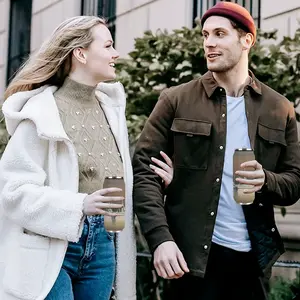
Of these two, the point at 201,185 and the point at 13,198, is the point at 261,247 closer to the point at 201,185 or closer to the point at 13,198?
the point at 201,185

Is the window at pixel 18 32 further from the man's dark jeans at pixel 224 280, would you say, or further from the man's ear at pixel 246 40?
the man's dark jeans at pixel 224 280

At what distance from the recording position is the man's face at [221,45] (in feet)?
12.9

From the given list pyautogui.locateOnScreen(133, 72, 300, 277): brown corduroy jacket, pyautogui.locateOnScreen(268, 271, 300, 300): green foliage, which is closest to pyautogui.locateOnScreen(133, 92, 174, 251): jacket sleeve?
pyautogui.locateOnScreen(133, 72, 300, 277): brown corduroy jacket

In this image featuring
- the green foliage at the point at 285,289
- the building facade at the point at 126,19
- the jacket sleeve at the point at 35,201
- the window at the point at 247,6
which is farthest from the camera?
the window at the point at 247,6

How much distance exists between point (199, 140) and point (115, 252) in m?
0.69

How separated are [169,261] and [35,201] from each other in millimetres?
681

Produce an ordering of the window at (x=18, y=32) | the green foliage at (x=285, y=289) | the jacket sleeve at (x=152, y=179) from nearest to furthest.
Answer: the jacket sleeve at (x=152, y=179)
the green foliage at (x=285, y=289)
the window at (x=18, y=32)

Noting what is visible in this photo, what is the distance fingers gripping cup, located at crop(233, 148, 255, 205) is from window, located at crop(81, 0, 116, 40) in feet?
23.9

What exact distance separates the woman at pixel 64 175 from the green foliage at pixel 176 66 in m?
2.39

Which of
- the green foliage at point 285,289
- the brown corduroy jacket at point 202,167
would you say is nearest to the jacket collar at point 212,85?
the brown corduroy jacket at point 202,167

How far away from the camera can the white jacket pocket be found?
3.56 meters

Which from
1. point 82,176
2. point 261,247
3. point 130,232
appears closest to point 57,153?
point 82,176

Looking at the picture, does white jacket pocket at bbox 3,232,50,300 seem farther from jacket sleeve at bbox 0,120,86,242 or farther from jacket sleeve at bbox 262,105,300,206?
jacket sleeve at bbox 262,105,300,206

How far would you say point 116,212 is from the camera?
11.5 ft
